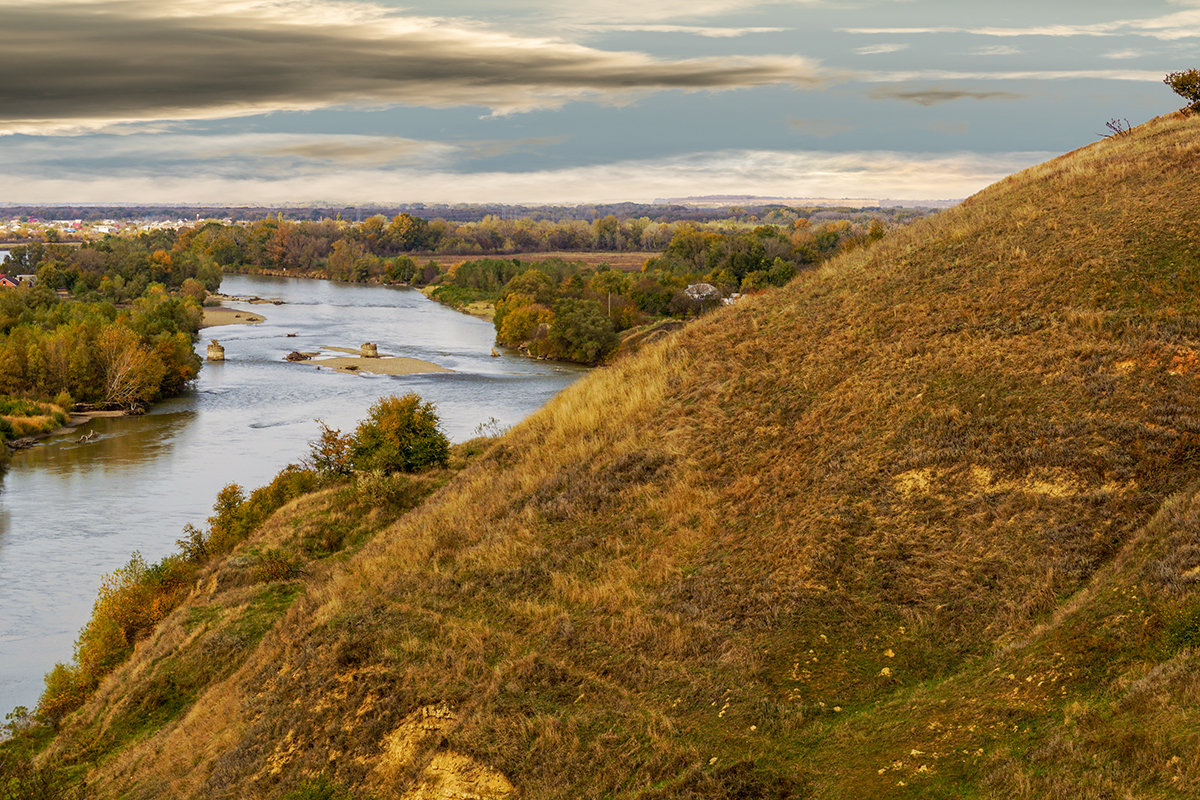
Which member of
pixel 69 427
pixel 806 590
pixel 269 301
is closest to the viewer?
pixel 806 590

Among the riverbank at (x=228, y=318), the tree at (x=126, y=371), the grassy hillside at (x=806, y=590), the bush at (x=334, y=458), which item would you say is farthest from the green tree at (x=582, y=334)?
the grassy hillside at (x=806, y=590)

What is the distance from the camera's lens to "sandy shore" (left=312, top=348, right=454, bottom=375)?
2726 inches

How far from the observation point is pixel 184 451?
47625 millimetres

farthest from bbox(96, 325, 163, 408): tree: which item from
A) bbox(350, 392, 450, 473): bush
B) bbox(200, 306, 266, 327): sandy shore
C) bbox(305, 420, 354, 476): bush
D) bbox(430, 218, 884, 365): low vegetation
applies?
bbox(350, 392, 450, 473): bush

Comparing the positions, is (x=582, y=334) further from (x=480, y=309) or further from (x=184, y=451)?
(x=480, y=309)

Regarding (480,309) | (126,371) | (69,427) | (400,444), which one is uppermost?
(400,444)

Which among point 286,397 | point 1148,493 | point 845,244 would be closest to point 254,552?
point 1148,493

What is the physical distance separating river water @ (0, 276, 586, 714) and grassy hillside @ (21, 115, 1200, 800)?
12783 mm

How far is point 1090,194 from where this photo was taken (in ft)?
64.6

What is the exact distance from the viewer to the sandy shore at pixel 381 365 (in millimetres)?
69250

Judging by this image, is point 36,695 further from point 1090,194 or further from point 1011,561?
point 1090,194

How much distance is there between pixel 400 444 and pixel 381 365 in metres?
47.7

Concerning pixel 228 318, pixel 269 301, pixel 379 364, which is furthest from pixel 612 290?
pixel 269 301

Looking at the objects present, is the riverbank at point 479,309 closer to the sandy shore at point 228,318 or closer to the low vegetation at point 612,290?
the low vegetation at point 612,290
